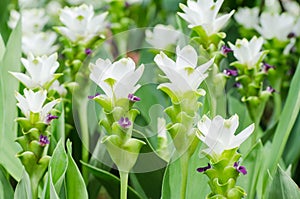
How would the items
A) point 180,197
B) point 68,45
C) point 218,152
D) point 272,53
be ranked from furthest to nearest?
1. point 272,53
2. point 68,45
3. point 180,197
4. point 218,152

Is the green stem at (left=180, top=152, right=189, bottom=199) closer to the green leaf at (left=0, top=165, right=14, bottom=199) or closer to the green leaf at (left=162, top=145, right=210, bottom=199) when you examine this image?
the green leaf at (left=162, top=145, right=210, bottom=199)

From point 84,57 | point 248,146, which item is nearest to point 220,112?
point 248,146

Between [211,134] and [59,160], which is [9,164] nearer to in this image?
[59,160]

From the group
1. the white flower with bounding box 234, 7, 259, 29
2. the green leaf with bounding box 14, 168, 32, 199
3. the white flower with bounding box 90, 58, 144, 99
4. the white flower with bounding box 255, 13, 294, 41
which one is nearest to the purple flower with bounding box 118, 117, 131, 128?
the white flower with bounding box 90, 58, 144, 99

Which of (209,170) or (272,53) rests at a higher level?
(272,53)

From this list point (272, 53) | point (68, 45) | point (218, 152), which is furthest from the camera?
point (272, 53)

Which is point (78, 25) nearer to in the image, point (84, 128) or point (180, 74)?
point (84, 128)

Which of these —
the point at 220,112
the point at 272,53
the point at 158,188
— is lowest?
the point at 158,188

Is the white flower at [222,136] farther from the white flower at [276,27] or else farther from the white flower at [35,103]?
the white flower at [276,27]
